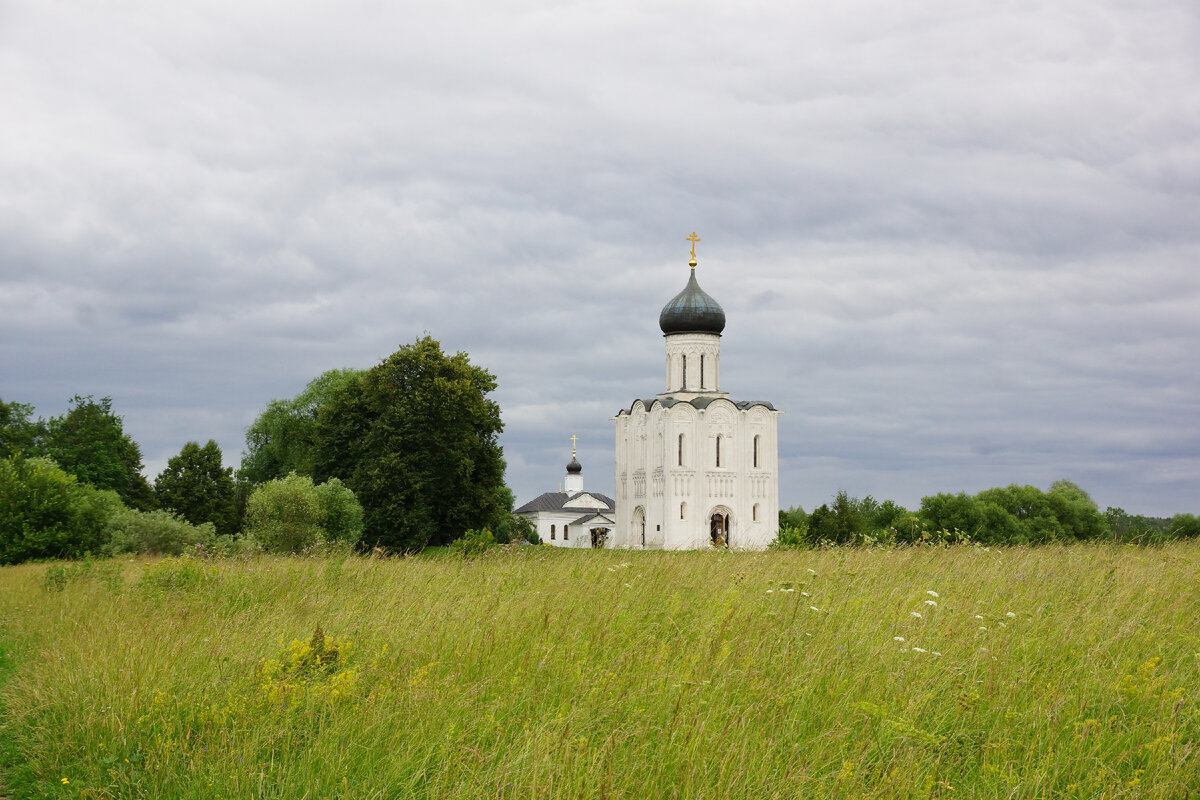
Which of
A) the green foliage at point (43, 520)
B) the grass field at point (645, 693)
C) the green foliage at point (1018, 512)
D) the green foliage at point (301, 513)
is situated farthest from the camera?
the green foliage at point (1018, 512)

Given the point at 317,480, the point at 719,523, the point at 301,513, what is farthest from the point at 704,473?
the point at 301,513

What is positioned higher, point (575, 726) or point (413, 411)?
point (413, 411)

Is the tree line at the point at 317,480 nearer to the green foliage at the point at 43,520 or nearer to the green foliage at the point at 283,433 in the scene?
the green foliage at the point at 43,520

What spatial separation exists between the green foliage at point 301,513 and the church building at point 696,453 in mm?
24663

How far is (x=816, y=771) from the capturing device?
4691 millimetres

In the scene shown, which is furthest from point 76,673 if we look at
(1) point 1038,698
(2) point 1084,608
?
(2) point 1084,608

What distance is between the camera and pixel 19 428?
5831 cm

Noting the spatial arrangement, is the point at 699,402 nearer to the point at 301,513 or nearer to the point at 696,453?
the point at 696,453

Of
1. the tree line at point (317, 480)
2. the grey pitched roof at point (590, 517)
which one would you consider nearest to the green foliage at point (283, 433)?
the tree line at point (317, 480)

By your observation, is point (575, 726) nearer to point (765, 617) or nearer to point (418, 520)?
point (765, 617)

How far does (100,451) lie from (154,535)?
109ft

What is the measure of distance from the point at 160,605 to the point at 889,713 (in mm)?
7951

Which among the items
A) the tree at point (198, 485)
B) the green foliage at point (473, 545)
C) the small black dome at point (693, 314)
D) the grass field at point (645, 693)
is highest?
the small black dome at point (693, 314)

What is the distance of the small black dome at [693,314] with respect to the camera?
64.4 meters
